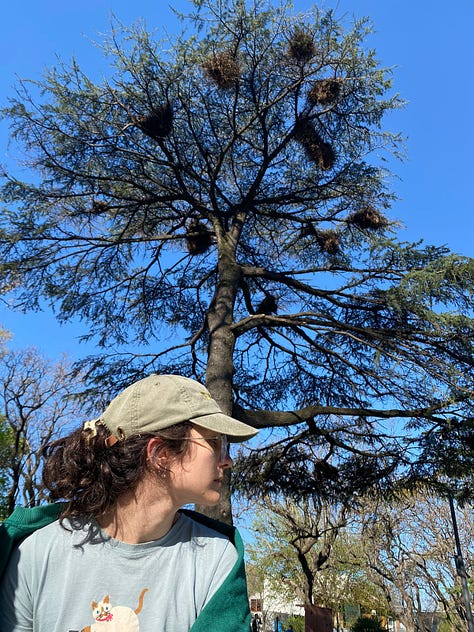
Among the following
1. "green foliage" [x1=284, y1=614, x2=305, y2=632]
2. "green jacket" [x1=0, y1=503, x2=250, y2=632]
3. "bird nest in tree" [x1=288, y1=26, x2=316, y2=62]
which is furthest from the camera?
"green foliage" [x1=284, y1=614, x2=305, y2=632]

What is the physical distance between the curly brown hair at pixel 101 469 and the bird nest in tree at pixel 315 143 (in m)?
6.59

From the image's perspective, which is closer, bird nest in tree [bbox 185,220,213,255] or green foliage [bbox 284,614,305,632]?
bird nest in tree [bbox 185,220,213,255]

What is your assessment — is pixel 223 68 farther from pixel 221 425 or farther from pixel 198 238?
pixel 221 425

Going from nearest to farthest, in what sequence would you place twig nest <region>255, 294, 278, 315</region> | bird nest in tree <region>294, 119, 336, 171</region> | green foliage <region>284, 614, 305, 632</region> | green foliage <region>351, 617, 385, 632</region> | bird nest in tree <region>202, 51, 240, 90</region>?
bird nest in tree <region>202, 51, 240, 90</region>
bird nest in tree <region>294, 119, 336, 171</region>
twig nest <region>255, 294, 278, 315</region>
green foliage <region>351, 617, 385, 632</region>
green foliage <region>284, 614, 305, 632</region>

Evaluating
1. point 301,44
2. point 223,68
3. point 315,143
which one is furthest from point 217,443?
point 315,143

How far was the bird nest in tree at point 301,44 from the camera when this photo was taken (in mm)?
6641

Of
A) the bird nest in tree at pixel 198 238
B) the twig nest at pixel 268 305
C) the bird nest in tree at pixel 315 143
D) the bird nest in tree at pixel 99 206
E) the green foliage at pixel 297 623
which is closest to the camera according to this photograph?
the bird nest in tree at pixel 315 143

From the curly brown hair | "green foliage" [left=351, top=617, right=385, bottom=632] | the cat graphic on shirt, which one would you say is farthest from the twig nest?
"green foliage" [left=351, top=617, right=385, bottom=632]

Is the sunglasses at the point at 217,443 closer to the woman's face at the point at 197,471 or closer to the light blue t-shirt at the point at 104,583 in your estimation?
the woman's face at the point at 197,471

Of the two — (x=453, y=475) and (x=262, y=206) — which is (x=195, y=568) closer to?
(x=453, y=475)

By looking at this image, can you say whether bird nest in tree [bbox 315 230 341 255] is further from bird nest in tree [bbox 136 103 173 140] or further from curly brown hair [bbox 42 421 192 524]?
curly brown hair [bbox 42 421 192 524]

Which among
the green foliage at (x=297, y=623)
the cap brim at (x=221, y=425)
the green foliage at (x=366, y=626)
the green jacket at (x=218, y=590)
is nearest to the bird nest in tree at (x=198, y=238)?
the cap brim at (x=221, y=425)

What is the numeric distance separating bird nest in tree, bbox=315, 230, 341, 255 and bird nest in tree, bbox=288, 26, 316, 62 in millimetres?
2610

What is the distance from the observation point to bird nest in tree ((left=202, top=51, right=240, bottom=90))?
653 cm
